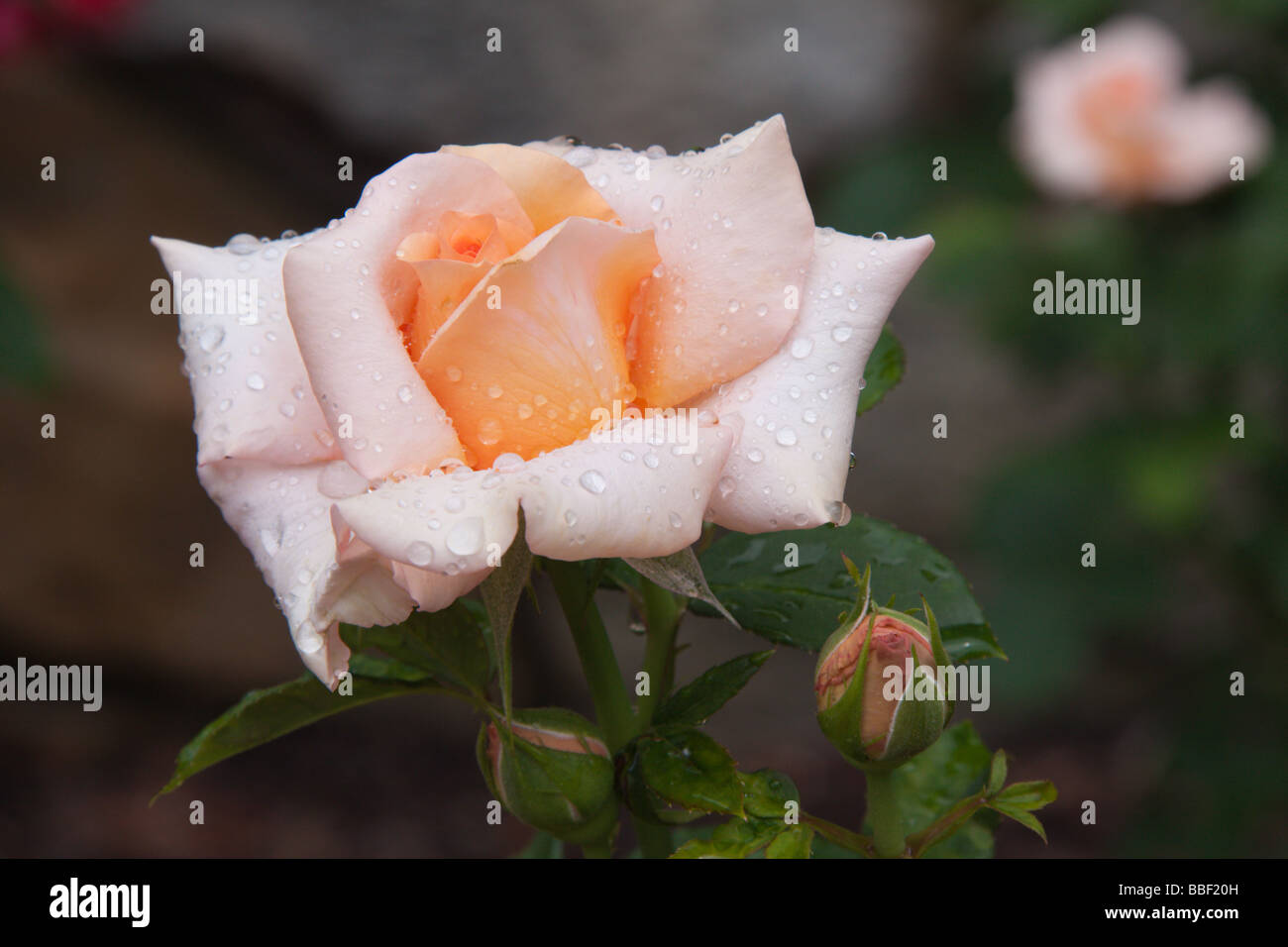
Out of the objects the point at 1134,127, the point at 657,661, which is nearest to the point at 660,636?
the point at 657,661

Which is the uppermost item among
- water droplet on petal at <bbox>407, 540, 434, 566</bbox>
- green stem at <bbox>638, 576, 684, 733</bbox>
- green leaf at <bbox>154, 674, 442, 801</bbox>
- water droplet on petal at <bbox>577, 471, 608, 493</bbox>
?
water droplet on petal at <bbox>577, 471, 608, 493</bbox>

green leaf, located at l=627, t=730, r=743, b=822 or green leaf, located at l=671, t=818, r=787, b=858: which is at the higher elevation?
green leaf, located at l=627, t=730, r=743, b=822

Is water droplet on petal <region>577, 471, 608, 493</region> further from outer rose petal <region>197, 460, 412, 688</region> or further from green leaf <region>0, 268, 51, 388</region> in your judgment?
green leaf <region>0, 268, 51, 388</region>

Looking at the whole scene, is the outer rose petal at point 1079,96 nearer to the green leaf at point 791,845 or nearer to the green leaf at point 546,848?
the green leaf at point 546,848

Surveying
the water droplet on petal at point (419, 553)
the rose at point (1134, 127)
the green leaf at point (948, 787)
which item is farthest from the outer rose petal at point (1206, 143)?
the water droplet on petal at point (419, 553)

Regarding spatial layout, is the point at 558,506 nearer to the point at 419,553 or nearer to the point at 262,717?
the point at 419,553

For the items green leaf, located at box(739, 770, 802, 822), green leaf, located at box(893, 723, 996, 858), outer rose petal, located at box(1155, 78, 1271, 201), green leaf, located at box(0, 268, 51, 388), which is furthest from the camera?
outer rose petal, located at box(1155, 78, 1271, 201)

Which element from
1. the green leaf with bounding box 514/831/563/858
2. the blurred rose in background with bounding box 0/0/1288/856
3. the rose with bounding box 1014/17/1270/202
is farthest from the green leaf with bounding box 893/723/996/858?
the rose with bounding box 1014/17/1270/202
